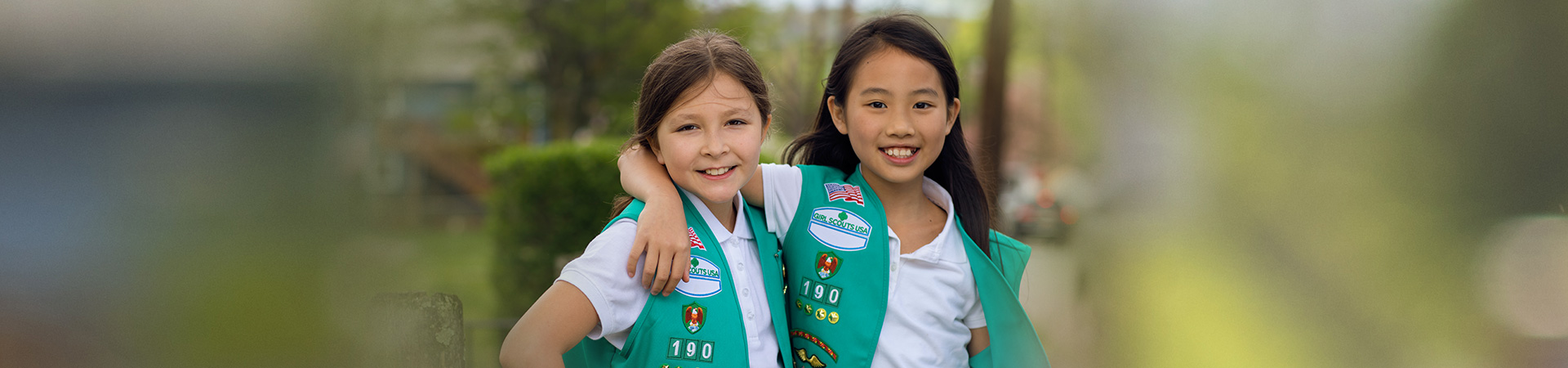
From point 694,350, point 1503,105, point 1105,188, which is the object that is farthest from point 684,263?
point 1105,188

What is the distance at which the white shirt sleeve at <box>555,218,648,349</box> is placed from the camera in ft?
4.50

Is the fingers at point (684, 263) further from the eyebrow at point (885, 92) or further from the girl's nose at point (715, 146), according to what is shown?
the eyebrow at point (885, 92)

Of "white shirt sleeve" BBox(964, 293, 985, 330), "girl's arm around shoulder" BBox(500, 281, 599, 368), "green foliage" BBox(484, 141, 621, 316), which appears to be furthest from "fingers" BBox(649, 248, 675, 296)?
"green foliage" BBox(484, 141, 621, 316)

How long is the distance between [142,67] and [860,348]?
116 cm

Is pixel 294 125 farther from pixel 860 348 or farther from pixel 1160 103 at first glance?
pixel 1160 103

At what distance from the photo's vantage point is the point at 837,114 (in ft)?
5.90

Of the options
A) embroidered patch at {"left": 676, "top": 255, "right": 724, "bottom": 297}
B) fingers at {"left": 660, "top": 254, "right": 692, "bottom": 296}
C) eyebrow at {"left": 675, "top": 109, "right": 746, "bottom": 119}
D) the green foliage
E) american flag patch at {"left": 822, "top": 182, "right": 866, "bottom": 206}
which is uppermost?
eyebrow at {"left": 675, "top": 109, "right": 746, "bottom": 119}

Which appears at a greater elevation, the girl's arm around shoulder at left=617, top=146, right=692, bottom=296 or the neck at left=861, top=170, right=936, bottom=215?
the girl's arm around shoulder at left=617, top=146, right=692, bottom=296

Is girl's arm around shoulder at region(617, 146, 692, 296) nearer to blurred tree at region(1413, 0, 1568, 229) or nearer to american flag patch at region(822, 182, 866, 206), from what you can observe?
american flag patch at region(822, 182, 866, 206)

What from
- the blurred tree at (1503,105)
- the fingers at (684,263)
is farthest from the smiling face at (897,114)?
the blurred tree at (1503,105)

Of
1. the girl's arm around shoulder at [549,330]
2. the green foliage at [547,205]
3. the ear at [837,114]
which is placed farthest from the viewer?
the green foliage at [547,205]

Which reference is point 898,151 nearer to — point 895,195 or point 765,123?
point 895,195

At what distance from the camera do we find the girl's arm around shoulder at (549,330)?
1.35 meters

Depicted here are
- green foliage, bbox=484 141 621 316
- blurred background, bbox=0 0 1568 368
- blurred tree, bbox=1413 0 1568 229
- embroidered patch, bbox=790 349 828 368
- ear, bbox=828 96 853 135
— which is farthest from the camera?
green foliage, bbox=484 141 621 316
